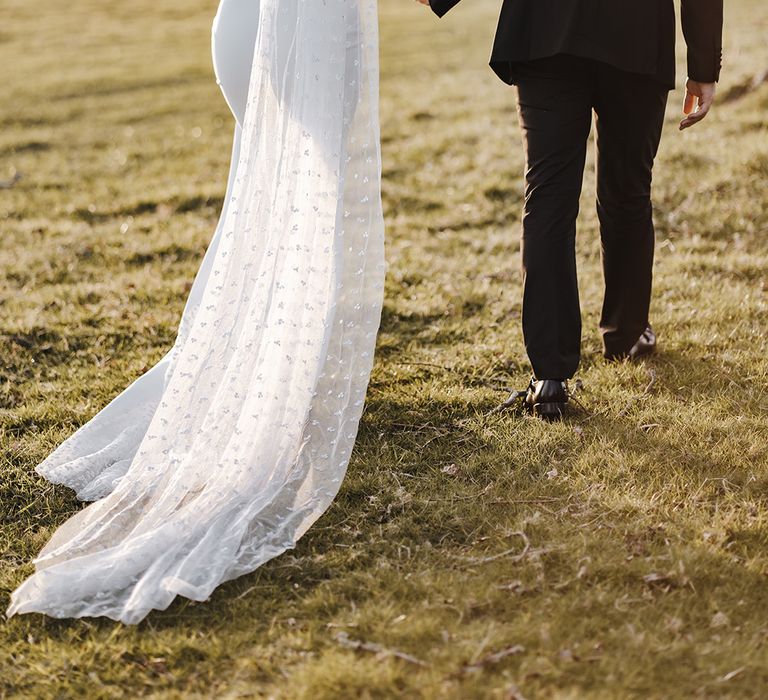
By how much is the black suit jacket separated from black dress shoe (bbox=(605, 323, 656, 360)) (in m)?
1.24

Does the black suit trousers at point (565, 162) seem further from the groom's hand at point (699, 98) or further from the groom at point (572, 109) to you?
the groom's hand at point (699, 98)

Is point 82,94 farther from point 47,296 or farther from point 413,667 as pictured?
point 413,667

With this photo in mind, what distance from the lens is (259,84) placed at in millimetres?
3627

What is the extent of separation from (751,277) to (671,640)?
349 centimetres

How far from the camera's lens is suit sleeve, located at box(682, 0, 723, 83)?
3.73 metres

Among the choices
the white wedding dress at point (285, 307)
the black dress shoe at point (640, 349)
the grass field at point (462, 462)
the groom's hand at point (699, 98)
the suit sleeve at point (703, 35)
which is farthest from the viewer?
the black dress shoe at point (640, 349)

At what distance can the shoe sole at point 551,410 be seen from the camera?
4000mm

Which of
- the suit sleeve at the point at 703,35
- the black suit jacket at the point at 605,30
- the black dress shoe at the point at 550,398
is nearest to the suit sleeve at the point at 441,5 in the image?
the black suit jacket at the point at 605,30

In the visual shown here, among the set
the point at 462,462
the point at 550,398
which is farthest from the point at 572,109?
the point at 462,462

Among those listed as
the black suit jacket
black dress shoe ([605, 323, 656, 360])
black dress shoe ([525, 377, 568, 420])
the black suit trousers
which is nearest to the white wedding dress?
the black suit jacket

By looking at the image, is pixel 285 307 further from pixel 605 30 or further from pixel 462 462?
pixel 605 30

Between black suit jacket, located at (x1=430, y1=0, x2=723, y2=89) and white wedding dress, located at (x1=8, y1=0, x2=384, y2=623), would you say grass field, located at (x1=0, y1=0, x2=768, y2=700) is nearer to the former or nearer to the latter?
white wedding dress, located at (x1=8, y1=0, x2=384, y2=623)

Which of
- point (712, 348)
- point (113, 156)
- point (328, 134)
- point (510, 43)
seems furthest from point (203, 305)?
point (113, 156)

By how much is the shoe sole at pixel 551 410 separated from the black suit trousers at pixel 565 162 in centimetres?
13
